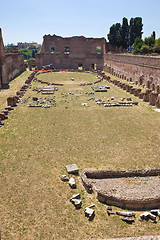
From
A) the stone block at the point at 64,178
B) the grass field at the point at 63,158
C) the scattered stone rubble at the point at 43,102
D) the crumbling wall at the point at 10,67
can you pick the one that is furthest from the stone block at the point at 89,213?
the crumbling wall at the point at 10,67

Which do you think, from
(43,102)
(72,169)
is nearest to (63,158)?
(72,169)

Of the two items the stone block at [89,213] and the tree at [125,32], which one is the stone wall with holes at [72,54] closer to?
the tree at [125,32]

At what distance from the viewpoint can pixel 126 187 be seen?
8148 millimetres

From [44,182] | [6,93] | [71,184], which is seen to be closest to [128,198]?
[71,184]

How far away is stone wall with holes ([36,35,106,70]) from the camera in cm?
5078

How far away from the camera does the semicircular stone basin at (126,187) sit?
723 centimetres

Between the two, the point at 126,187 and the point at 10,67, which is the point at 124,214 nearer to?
the point at 126,187

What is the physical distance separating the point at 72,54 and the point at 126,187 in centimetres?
4731

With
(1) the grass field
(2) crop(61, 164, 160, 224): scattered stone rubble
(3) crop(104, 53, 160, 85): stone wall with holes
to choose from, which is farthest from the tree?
(2) crop(61, 164, 160, 224): scattered stone rubble

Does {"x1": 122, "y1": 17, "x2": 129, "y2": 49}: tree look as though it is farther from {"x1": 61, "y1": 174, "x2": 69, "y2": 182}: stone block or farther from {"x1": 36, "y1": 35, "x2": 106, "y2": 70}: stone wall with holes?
{"x1": 61, "y1": 174, "x2": 69, "y2": 182}: stone block

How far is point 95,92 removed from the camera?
25.3 m

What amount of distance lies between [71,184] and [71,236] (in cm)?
224

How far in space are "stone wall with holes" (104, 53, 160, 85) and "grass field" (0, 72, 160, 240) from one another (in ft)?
25.6

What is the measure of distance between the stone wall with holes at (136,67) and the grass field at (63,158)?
7791 mm
